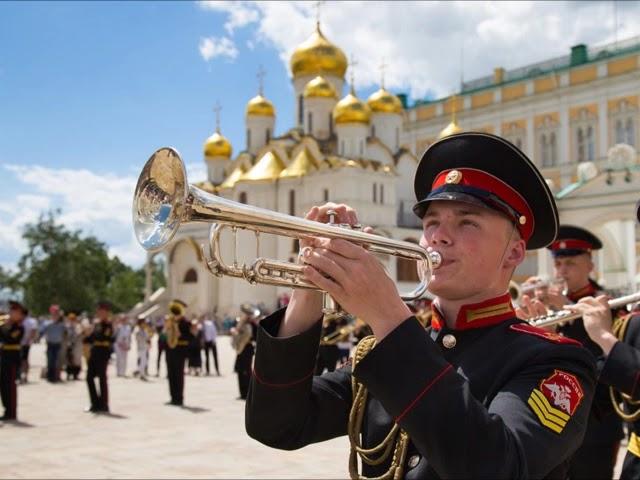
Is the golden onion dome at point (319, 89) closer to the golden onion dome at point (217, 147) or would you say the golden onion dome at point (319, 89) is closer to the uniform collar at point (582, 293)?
the golden onion dome at point (217, 147)

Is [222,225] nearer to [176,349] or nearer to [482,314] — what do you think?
[482,314]

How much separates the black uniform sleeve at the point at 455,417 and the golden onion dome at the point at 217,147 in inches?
2109

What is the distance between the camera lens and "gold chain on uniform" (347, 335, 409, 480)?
2138mm

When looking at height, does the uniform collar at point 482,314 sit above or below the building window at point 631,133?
below

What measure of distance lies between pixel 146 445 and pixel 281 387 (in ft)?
24.1

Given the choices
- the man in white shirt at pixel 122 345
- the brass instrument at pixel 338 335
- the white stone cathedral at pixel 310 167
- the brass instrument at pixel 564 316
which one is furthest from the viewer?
the white stone cathedral at pixel 310 167

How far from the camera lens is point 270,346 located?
7.11 ft

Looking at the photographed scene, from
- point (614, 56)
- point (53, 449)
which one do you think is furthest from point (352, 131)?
point (53, 449)

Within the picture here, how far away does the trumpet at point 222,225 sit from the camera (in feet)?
6.98

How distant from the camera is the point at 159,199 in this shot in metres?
2.42

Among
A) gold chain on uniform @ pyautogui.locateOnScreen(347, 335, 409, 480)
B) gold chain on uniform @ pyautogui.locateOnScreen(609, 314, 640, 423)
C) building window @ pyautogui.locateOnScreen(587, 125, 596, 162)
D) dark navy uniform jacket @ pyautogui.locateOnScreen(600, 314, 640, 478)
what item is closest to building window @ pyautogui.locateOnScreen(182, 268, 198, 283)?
building window @ pyautogui.locateOnScreen(587, 125, 596, 162)

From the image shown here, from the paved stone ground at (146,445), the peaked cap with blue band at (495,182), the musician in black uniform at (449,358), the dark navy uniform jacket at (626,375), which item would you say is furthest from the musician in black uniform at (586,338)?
the paved stone ground at (146,445)

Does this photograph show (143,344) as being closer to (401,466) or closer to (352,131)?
(401,466)

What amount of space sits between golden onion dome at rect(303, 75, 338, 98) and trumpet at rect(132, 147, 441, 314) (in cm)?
4603
